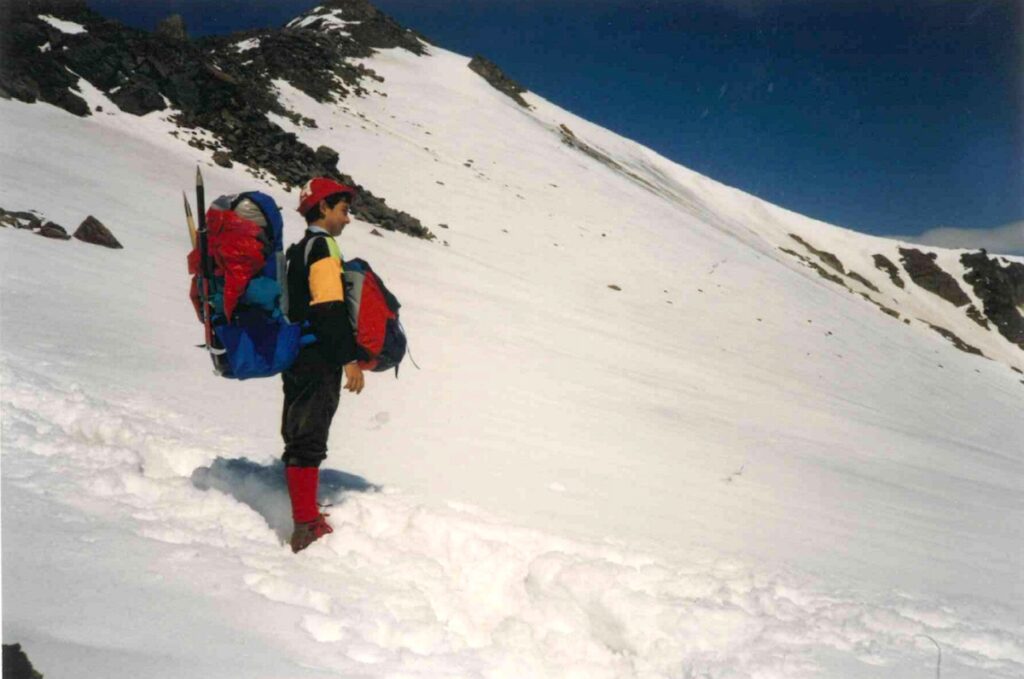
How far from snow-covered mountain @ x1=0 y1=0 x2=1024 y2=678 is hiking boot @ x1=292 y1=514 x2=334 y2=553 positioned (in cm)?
6

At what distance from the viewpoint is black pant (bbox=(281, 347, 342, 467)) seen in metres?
3.54

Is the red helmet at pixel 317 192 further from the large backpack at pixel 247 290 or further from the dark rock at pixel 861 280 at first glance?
the dark rock at pixel 861 280

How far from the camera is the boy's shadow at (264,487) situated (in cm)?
376

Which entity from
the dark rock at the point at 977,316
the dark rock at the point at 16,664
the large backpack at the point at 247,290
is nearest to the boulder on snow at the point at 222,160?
the large backpack at the point at 247,290

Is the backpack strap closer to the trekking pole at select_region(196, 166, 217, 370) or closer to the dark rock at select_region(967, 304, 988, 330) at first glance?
the trekking pole at select_region(196, 166, 217, 370)

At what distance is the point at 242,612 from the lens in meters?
2.65

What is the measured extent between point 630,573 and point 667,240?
2465cm

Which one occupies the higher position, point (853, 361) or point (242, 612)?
point (853, 361)

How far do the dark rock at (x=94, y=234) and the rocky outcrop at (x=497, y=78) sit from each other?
3976 cm

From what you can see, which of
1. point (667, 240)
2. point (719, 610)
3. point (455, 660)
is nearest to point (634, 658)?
point (719, 610)

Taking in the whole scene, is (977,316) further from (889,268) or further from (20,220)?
(20,220)

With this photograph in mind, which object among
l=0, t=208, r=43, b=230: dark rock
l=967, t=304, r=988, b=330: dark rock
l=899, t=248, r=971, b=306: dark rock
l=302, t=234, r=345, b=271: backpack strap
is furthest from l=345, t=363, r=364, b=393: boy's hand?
l=967, t=304, r=988, b=330: dark rock

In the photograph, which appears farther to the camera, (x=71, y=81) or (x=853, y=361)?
(x=853, y=361)

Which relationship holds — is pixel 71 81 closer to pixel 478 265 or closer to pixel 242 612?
pixel 478 265
